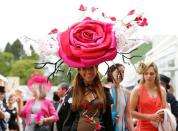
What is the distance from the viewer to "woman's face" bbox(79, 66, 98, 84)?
195 inches

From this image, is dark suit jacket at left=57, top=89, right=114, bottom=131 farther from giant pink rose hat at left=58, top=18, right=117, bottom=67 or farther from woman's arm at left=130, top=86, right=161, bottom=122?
woman's arm at left=130, top=86, right=161, bottom=122

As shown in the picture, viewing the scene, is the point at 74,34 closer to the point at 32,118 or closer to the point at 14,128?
the point at 32,118

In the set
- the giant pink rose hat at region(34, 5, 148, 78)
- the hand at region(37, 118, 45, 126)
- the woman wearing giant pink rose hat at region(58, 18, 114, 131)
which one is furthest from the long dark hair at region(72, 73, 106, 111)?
the hand at region(37, 118, 45, 126)

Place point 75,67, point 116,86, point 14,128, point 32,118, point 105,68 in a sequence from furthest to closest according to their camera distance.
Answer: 1. point 14,128
2. point 32,118
3. point 116,86
4. point 105,68
5. point 75,67

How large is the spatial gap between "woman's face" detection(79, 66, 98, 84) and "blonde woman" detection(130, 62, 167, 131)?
6.73 feet

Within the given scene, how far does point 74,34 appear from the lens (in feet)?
16.2

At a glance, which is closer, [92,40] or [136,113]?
[92,40]

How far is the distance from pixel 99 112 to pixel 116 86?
184cm

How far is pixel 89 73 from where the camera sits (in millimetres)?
4965

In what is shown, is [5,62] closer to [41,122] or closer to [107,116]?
[41,122]

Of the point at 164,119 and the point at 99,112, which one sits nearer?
the point at 99,112

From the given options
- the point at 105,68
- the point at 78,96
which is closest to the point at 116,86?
the point at 105,68

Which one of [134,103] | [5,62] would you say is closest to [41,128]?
[134,103]

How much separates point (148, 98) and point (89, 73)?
85.9 inches
